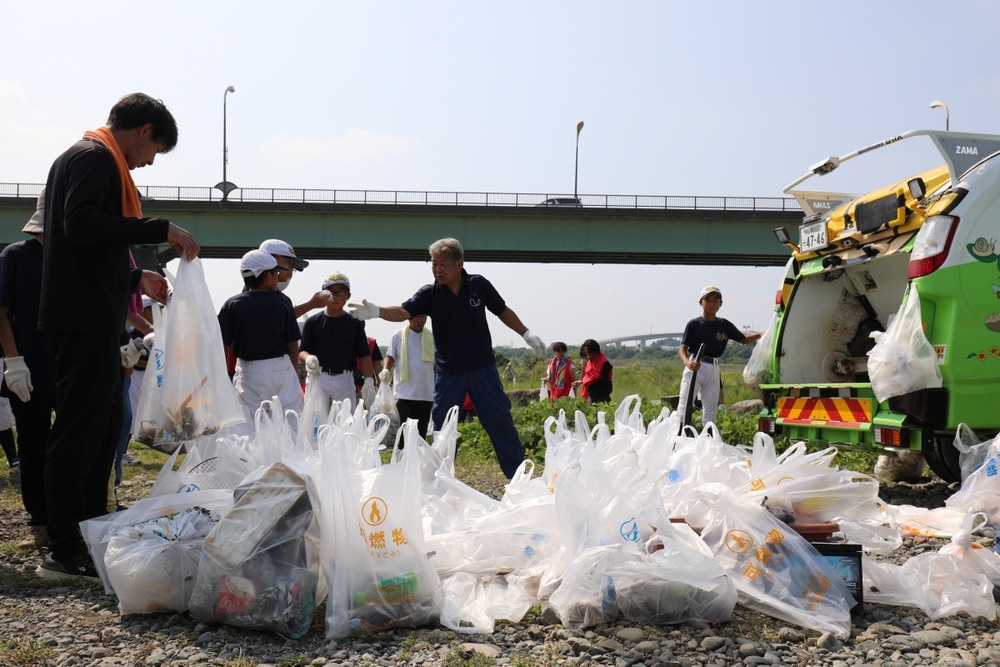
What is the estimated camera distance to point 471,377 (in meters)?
5.90

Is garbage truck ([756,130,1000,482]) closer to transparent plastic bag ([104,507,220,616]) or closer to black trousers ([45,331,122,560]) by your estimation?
transparent plastic bag ([104,507,220,616])

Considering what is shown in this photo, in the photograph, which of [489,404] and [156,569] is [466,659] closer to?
[156,569]

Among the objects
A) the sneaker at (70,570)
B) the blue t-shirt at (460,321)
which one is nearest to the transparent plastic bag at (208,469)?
the sneaker at (70,570)

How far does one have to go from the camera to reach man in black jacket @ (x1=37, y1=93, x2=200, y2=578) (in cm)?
372

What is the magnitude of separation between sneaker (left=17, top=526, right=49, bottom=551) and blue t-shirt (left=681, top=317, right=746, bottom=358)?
6.88 m

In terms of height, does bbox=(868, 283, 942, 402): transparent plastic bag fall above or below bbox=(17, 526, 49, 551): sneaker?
above

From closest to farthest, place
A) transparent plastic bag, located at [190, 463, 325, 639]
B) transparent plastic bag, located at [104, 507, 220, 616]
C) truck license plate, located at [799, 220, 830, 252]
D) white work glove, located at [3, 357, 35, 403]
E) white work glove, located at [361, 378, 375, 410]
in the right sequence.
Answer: transparent plastic bag, located at [190, 463, 325, 639]
transparent plastic bag, located at [104, 507, 220, 616]
white work glove, located at [3, 357, 35, 403]
truck license plate, located at [799, 220, 830, 252]
white work glove, located at [361, 378, 375, 410]

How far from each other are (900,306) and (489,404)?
2926mm

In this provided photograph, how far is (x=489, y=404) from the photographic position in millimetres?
5805

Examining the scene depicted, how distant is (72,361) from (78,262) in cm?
41

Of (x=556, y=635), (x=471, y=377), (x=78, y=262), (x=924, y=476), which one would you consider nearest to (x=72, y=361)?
(x=78, y=262)

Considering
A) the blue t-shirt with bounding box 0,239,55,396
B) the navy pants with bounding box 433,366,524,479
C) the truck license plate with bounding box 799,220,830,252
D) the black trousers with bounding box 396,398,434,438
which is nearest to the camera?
the blue t-shirt with bounding box 0,239,55,396

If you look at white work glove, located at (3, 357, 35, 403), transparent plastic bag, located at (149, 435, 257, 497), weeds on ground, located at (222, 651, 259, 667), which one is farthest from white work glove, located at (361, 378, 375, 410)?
weeds on ground, located at (222, 651, 259, 667)

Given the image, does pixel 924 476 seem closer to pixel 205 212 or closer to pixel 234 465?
pixel 234 465
